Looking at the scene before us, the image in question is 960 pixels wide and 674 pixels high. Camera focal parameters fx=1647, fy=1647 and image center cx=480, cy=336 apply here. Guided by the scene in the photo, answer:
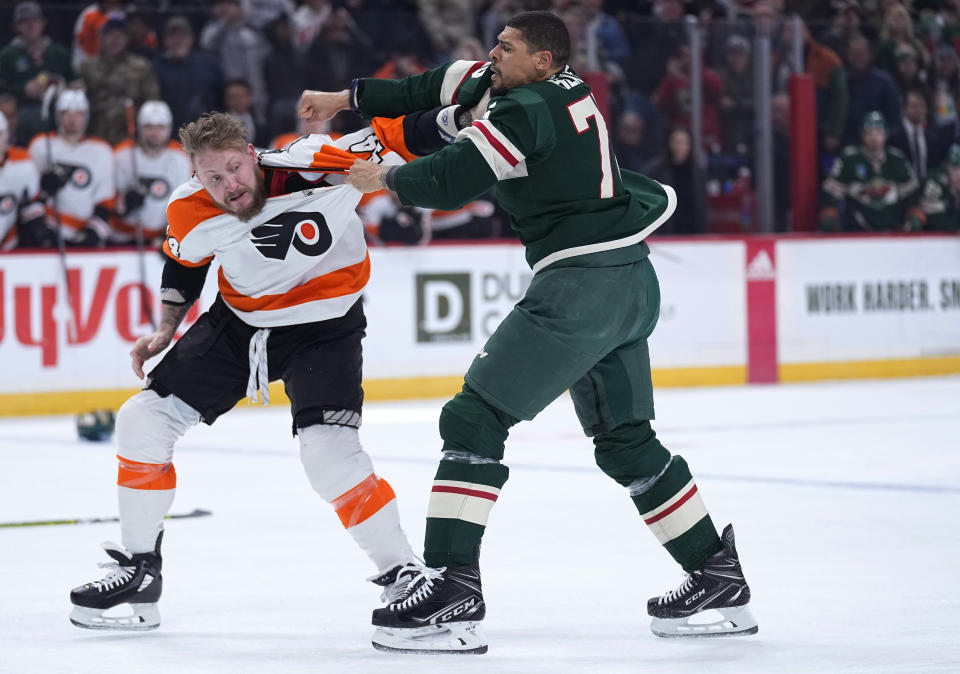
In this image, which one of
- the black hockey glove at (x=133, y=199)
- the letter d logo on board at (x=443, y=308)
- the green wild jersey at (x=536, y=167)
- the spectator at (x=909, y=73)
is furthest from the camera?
the spectator at (x=909, y=73)

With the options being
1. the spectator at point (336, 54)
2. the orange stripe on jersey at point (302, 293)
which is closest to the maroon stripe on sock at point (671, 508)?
the orange stripe on jersey at point (302, 293)

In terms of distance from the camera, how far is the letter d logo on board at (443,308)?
10453 millimetres

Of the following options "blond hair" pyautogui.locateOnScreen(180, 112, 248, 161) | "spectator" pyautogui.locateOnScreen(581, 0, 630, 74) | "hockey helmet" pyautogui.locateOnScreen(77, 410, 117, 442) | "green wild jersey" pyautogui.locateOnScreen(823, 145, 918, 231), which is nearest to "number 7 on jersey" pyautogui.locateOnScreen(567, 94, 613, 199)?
"blond hair" pyautogui.locateOnScreen(180, 112, 248, 161)

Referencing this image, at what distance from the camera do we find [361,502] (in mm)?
3682

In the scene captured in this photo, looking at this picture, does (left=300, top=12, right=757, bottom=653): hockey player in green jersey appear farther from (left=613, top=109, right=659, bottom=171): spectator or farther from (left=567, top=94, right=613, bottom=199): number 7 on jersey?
(left=613, top=109, right=659, bottom=171): spectator

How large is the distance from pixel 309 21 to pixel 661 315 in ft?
9.99

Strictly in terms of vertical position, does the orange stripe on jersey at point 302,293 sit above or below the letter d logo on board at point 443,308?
above

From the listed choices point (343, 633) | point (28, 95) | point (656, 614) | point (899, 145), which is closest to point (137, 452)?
point (343, 633)

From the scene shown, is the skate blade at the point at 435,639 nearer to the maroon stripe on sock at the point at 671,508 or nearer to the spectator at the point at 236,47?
the maroon stripe on sock at the point at 671,508

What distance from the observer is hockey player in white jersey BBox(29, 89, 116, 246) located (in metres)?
9.65

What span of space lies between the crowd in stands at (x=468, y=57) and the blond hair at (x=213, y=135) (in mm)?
6239

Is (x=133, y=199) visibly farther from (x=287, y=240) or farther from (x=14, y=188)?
(x=287, y=240)

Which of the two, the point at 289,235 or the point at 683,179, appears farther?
the point at 683,179

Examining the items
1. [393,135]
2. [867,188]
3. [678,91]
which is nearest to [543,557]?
[393,135]
